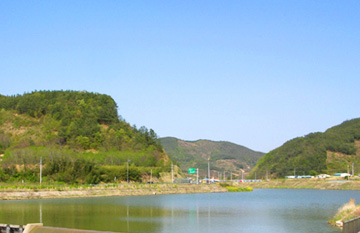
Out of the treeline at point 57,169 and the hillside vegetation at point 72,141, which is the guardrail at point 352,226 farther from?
the hillside vegetation at point 72,141

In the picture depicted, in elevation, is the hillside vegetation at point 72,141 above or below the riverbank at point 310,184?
above

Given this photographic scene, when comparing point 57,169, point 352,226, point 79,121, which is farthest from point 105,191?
point 352,226

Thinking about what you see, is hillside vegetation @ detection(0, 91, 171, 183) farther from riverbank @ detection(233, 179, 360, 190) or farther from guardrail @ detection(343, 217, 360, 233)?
guardrail @ detection(343, 217, 360, 233)

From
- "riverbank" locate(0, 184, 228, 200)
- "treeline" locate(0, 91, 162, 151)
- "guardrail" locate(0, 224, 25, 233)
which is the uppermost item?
"treeline" locate(0, 91, 162, 151)

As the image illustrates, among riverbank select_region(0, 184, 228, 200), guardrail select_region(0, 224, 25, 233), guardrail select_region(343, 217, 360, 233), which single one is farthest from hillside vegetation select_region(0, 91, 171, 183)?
guardrail select_region(343, 217, 360, 233)

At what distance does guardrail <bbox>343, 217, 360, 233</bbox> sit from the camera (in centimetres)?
2392

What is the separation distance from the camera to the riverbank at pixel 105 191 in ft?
242

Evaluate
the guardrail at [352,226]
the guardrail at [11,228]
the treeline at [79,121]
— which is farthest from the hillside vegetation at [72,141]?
the guardrail at [352,226]

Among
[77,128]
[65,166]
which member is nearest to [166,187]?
[65,166]

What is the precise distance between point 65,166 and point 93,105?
6520 cm

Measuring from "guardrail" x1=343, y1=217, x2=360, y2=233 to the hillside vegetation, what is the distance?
79.5 m

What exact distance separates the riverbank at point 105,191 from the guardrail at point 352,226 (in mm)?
58684

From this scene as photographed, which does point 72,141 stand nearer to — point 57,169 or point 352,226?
point 57,169

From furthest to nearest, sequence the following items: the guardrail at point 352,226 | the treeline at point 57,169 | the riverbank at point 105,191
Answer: the treeline at point 57,169, the riverbank at point 105,191, the guardrail at point 352,226
